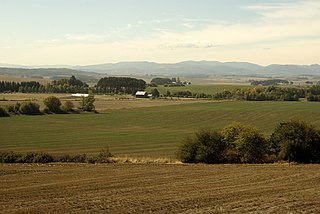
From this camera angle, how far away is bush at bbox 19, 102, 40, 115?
302 ft

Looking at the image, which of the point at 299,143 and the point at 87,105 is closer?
the point at 299,143

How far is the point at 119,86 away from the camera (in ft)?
544

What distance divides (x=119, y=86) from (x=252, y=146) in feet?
425

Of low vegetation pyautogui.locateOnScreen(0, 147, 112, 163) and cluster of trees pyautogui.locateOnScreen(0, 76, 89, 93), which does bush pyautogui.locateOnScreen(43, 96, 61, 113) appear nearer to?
low vegetation pyautogui.locateOnScreen(0, 147, 112, 163)

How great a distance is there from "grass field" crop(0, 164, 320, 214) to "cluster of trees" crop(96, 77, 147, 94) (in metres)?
125

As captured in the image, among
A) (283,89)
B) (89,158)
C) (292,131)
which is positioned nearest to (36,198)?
(89,158)

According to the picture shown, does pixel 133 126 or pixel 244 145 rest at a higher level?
pixel 244 145

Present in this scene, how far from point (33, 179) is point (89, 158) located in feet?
37.6

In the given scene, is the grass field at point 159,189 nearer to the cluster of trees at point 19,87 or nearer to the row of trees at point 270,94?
the row of trees at point 270,94

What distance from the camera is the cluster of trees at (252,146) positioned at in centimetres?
3797

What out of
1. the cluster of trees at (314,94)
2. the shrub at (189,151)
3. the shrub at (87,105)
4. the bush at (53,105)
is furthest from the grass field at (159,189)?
the cluster of trees at (314,94)

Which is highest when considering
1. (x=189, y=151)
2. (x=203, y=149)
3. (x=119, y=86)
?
(x=119, y=86)

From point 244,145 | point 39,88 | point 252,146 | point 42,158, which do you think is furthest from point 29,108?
point 39,88

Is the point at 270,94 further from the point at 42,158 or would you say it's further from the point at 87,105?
the point at 42,158
